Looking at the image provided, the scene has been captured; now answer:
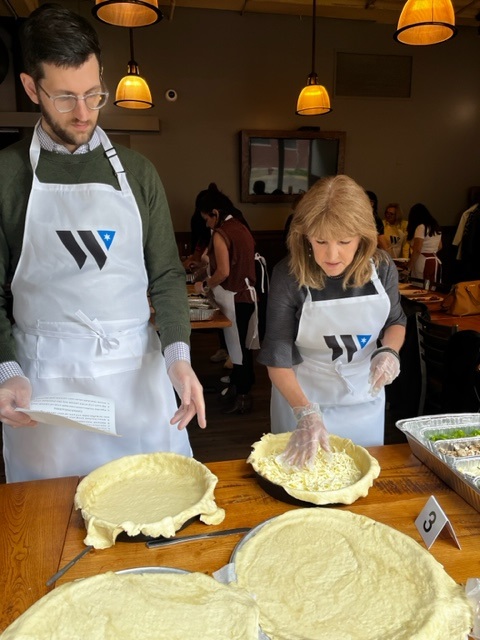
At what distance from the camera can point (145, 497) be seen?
1205mm

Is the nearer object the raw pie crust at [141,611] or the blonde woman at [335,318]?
the raw pie crust at [141,611]

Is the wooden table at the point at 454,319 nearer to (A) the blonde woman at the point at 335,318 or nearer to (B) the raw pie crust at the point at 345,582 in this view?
(A) the blonde woman at the point at 335,318

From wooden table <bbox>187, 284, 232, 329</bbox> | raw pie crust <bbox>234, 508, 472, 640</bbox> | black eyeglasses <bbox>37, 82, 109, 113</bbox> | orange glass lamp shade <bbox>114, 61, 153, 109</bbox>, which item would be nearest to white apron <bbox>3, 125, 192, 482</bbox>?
black eyeglasses <bbox>37, 82, 109, 113</bbox>

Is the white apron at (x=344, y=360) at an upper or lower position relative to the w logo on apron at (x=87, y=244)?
lower

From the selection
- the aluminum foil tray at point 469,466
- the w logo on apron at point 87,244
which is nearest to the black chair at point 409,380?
the aluminum foil tray at point 469,466

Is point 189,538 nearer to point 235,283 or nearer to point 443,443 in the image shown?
point 443,443

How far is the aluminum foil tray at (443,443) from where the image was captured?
122 centimetres

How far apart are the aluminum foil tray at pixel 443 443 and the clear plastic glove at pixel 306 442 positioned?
0.26 m

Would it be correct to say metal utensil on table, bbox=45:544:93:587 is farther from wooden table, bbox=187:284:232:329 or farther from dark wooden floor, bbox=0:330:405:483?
wooden table, bbox=187:284:232:329

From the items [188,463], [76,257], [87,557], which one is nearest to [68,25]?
[76,257]

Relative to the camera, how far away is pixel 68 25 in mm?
1301

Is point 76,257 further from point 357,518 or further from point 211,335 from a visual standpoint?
point 211,335

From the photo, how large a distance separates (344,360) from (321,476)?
66 centimetres

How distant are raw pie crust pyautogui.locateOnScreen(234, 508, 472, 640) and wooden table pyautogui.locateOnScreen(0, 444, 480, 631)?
0.07 metres
